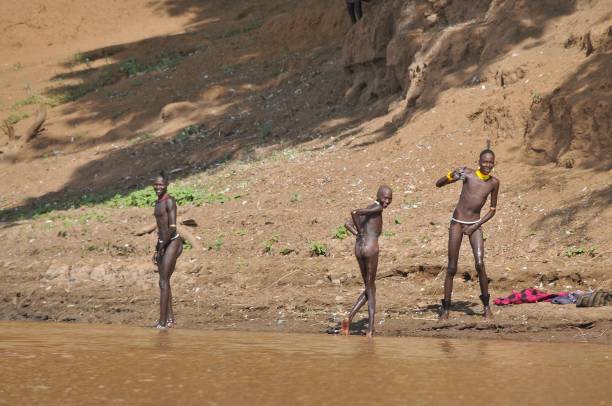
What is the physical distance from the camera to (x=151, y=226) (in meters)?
15.8

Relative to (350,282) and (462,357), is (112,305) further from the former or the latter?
(462,357)

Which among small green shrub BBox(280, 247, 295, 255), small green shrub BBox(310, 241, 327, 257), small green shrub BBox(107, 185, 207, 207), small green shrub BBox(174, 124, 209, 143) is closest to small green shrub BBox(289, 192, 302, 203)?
small green shrub BBox(107, 185, 207, 207)

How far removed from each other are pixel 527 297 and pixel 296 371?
375 cm

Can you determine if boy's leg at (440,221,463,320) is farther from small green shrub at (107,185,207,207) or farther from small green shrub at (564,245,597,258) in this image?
small green shrub at (107,185,207,207)

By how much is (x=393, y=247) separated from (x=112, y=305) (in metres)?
3.68

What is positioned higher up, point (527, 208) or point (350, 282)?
point (527, 208)

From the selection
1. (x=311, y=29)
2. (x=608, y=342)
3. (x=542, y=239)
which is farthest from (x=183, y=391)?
(x=311, y=29)

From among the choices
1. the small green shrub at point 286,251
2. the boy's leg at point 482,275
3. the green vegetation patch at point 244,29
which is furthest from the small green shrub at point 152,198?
the green vegetation patch at point 244,29

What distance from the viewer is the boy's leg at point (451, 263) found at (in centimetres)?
1085

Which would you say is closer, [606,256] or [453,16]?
[606,256]

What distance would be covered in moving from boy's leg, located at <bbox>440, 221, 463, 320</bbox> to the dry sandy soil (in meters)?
0.17

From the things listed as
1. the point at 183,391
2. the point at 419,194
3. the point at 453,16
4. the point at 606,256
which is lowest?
the point at 183,391

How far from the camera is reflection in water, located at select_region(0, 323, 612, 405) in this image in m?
7.27

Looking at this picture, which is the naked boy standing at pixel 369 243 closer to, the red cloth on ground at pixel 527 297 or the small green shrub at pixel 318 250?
the red cloth on ground at pixel 527 297
